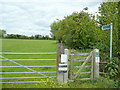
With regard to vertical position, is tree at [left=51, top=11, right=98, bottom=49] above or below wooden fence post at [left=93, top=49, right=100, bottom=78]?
above

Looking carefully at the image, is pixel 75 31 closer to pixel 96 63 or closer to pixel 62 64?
pixel 96 63

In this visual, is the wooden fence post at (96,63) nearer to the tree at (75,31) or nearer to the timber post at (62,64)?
the timber post at (62,64)

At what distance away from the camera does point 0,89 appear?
2346 millimetres

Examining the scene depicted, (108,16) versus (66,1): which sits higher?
(66,1)

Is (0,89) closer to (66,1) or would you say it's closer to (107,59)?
(66,1)

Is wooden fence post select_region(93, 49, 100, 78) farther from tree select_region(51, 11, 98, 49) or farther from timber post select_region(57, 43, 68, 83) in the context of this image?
tree select_region(51, 11, 98, 49)

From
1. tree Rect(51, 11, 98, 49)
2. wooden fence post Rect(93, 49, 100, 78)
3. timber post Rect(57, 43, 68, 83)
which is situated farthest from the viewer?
tree Rect(51, 11, 98, 49)

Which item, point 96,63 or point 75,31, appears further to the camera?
point 75,31

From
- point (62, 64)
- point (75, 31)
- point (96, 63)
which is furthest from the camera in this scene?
point (75, 31)

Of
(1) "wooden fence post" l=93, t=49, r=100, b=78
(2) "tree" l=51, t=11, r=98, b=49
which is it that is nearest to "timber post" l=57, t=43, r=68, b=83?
(1) "wooden fence post" l=93, t=49, r=100, b=78

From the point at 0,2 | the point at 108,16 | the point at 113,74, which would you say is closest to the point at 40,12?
the point at 0,2

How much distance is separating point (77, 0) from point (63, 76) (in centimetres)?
216

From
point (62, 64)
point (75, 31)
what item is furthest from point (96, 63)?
point (75, 31)

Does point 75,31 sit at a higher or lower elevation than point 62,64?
higher
